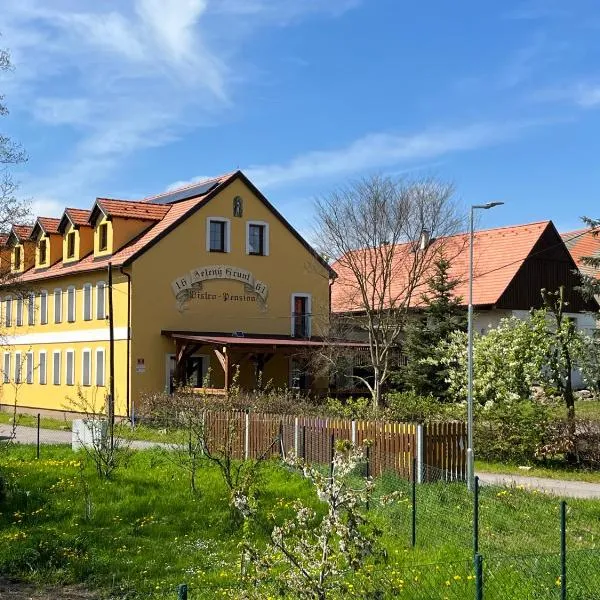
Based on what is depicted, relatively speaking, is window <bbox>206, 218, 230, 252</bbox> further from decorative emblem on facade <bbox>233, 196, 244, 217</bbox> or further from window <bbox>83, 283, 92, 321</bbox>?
window <bbox>83, 283, 92, 321</bbox>

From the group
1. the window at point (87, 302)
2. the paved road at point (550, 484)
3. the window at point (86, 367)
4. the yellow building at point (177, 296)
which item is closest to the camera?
the paved road at point (550, 484)

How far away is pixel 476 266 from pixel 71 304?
19466mm

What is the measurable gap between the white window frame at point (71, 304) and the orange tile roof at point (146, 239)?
0.79 m

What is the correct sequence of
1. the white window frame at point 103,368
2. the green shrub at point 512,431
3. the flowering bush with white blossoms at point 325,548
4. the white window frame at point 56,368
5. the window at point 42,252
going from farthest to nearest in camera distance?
1. the window at point 42,252
2. the white window frame at point 56,368
3. the white window frame at point 103,368
4. the green shrub at point 512,431
5. the flowering bush with white blossoms at point 325,548

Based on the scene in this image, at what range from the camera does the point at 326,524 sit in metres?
6.48

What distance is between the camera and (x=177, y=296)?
3728cm

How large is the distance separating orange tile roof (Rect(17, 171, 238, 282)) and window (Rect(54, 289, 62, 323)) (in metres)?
0.90

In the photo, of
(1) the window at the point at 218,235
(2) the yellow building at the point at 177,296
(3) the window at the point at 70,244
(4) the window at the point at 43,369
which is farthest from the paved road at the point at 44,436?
(1) the window at the point at 218,235

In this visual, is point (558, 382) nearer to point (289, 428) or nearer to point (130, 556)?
point (289, 428)

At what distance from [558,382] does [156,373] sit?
17.2 meters

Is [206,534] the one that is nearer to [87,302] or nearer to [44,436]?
[44,436]

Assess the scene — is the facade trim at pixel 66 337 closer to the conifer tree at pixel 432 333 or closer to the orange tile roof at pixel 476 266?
the orange tile roof at pixel 476 266

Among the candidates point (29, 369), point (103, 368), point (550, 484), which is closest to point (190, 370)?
point (103, 368)

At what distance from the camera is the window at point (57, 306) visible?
137 feet
